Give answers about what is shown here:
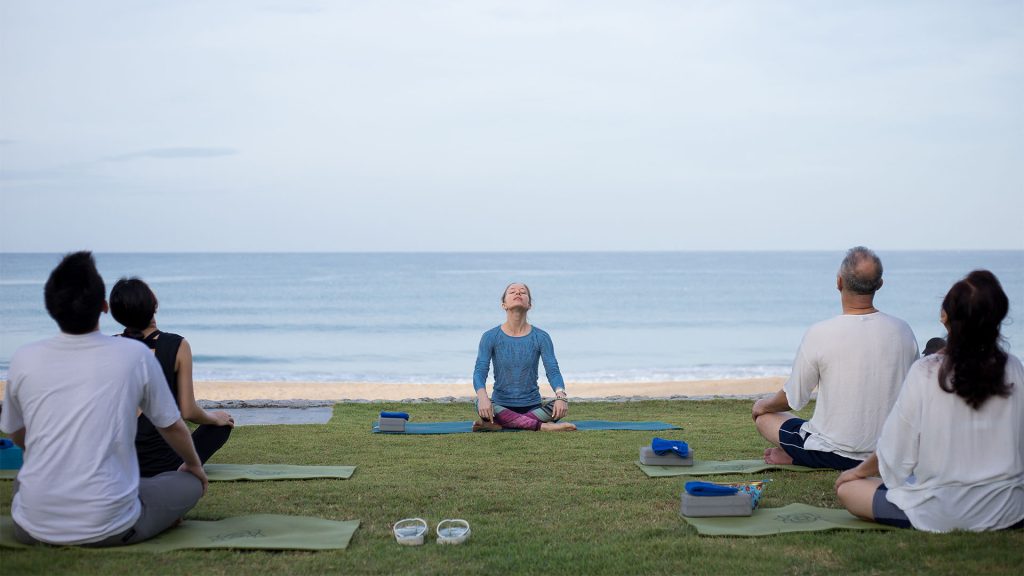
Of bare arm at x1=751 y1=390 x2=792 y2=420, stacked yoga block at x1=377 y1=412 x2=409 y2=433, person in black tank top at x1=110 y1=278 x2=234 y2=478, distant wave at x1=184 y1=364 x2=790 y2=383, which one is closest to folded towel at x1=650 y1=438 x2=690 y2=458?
bare arm at x1=751 y1=390 x2=792 y2=420

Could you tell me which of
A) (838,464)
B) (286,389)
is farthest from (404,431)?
(286,389)

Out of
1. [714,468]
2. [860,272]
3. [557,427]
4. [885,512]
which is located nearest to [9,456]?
[557,427]

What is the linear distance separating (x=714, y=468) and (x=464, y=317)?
31696 mm

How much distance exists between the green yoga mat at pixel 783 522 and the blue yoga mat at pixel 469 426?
297 cm

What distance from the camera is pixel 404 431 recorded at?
23.6 ft

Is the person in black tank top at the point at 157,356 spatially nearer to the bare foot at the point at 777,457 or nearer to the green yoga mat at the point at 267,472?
the green yoga mat at the point at 267,472

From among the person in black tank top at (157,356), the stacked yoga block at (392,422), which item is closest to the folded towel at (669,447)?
the stacked yoga block at (392,422)

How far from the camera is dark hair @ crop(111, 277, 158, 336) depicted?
4.27 meters

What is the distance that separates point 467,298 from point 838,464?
40.3 meters

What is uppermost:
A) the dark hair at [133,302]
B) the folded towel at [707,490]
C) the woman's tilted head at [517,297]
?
the dark hair at [133,302]

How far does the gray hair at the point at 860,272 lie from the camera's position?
477 centimetres

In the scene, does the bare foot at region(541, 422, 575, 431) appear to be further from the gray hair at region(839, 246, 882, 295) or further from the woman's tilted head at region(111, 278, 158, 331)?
the woman's tilted head at region(111, 278, 158, 331)

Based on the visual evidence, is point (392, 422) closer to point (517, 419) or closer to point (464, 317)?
point (517, 419)

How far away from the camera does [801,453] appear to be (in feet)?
17.3
